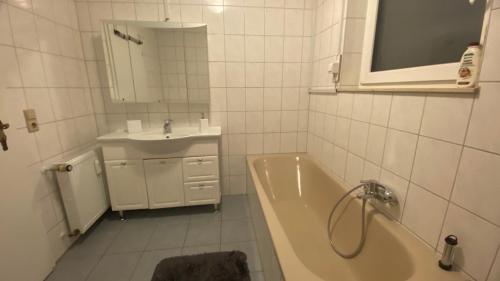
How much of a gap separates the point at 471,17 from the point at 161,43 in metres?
2.11

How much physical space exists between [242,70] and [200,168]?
1.03m

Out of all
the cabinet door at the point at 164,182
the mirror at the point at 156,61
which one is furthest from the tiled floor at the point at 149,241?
the mirror at the point at 156,61

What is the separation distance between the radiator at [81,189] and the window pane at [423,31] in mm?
2253

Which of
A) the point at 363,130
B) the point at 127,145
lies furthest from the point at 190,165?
the point at 363,130

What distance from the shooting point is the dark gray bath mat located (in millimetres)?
1357

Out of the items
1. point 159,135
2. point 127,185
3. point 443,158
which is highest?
point 443,158

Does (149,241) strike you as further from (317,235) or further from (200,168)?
(317,235)

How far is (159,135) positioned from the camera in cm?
193

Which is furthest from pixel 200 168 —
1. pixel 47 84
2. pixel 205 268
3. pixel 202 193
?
pixel 47 84

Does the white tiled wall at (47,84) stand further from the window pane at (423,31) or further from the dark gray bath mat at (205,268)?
the window pane at (423,31)

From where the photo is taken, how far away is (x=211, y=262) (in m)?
1.47

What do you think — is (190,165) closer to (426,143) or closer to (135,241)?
(135,241)

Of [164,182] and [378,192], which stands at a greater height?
[378,192]

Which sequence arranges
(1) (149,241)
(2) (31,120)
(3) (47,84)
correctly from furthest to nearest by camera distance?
(1) (149,241), (3) (47,84), (2) (31,120)
